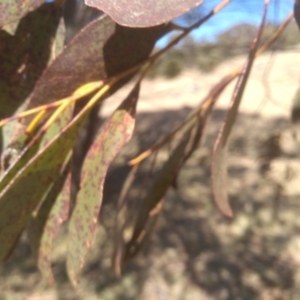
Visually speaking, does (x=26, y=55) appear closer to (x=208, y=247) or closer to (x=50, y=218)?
(x=50, y=218)

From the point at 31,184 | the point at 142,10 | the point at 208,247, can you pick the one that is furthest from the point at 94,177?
the point at 208,247

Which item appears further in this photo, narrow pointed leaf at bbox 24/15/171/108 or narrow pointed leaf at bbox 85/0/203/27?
narrow pointed leaf at bbox 24/15/171/108

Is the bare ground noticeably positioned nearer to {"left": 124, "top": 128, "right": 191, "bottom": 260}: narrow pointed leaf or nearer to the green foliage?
{"left": 124, "top": 128, "right": 191, "bottom": 260}: narrow pointed leaf

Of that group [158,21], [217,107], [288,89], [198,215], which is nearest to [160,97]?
[217,107]

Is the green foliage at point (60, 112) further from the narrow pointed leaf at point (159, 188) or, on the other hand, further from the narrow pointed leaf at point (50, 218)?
the narrow pointed leaf at point (159, 188)

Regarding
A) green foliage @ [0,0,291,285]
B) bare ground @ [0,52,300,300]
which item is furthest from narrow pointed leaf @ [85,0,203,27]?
bare ground @ [0,52,300,300]
